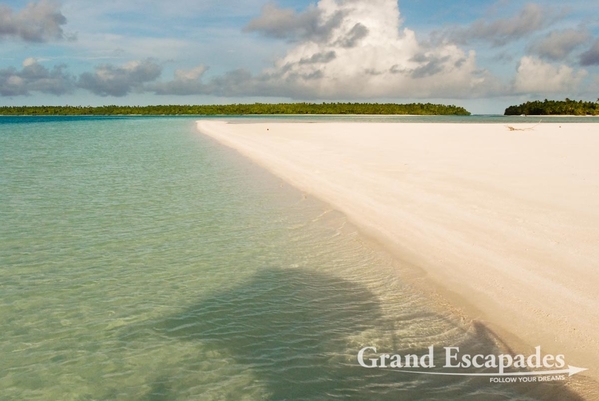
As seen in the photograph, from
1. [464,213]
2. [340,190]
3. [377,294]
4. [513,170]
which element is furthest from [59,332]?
[513,170]

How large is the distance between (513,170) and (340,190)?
608 cm

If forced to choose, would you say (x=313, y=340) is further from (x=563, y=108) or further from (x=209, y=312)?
(x=563, y=108)

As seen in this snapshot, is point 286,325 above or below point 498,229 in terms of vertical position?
below

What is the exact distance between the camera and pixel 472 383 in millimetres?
4324

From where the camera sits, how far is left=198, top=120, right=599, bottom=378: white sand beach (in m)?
5.48

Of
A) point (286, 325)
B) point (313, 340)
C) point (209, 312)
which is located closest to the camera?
point (313, 340)

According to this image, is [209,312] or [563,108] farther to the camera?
[563,108]

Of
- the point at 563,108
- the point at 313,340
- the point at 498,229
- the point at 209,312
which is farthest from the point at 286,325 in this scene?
the point at 563,108

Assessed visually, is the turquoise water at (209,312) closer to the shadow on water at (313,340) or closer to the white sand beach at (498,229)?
the shadow on water at (313,340)

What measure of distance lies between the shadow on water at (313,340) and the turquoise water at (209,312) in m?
0.02

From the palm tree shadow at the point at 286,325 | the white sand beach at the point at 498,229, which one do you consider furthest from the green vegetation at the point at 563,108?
the palm tree shadow at the point at 286,325

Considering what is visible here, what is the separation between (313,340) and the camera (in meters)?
5.09

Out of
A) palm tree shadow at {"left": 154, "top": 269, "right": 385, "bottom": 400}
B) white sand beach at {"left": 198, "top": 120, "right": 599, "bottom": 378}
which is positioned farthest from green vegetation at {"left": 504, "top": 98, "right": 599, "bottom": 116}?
palm tree shadow at {"left": 154, "top": 269, "right": 385, "bottom": 400}

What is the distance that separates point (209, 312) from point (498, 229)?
572 cm
